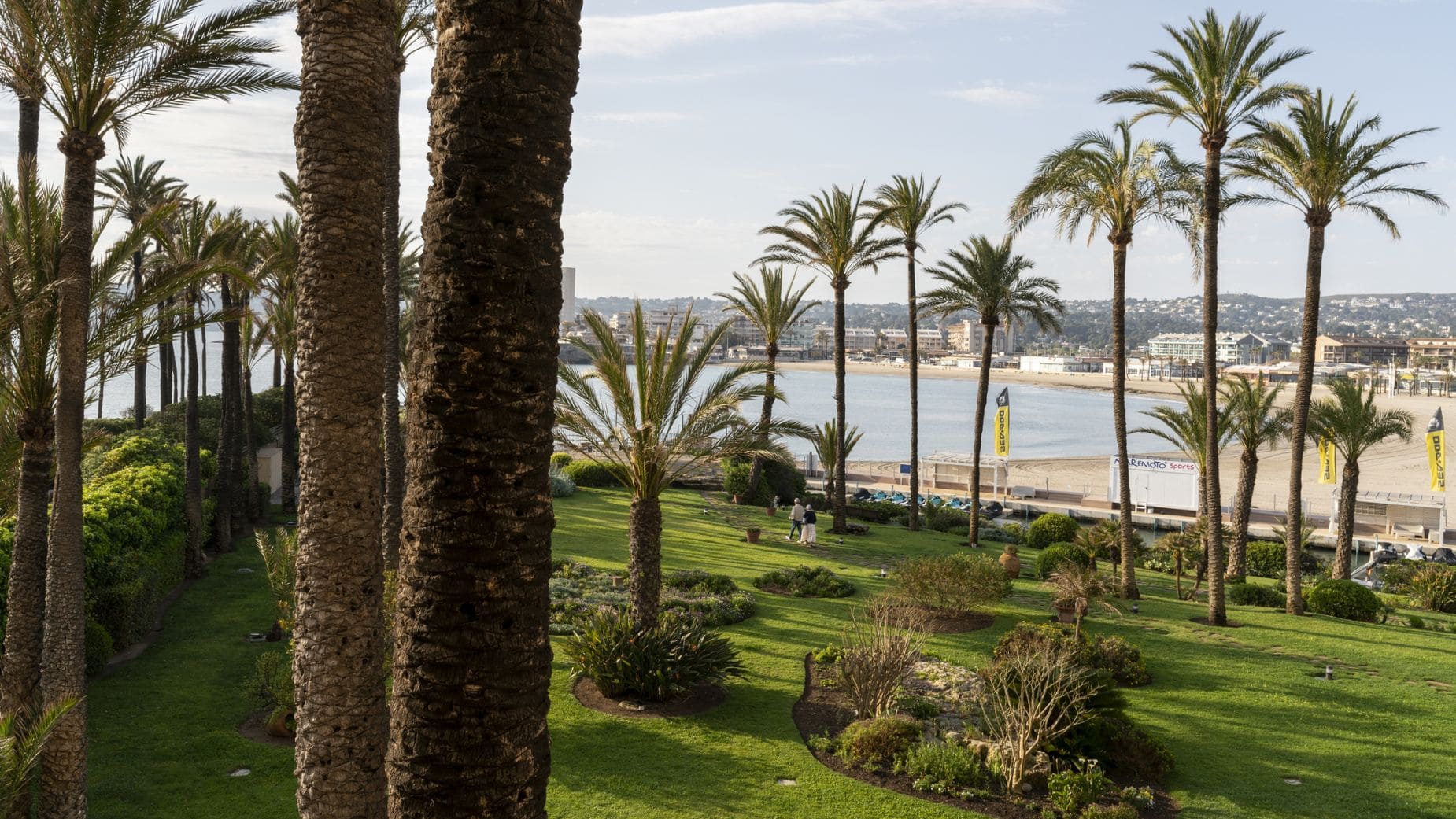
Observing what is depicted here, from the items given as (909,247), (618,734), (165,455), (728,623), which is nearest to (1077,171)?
(909,247)

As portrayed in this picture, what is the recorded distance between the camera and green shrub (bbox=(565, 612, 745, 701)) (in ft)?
41.0

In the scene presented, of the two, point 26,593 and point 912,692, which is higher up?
point 26,593

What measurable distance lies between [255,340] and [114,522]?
1442 cm

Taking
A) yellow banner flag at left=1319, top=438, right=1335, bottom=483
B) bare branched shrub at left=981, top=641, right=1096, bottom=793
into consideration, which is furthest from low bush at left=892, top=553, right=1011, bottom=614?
yellow banner flag at left=1319, top=438, right=1335, bottom=483

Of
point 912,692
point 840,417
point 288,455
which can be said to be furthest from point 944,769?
point 288,455

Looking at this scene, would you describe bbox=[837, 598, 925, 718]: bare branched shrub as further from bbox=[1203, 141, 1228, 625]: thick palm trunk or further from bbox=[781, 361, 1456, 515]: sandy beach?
bbox=[781, 361, 1456, 515]: sandy beach

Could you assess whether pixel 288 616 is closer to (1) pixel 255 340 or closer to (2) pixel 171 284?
(2) pixel 171 284

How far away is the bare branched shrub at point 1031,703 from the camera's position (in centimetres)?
1028

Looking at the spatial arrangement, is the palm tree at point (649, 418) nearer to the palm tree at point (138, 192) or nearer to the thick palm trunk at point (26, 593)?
the thick palm trunk at point (26, 593)

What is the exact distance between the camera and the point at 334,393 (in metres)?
6.28

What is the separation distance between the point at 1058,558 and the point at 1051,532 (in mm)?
6863

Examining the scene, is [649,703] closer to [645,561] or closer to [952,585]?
[645,561]

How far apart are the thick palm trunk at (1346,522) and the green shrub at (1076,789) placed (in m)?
21.8

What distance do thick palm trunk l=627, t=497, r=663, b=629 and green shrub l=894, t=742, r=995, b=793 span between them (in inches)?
171
